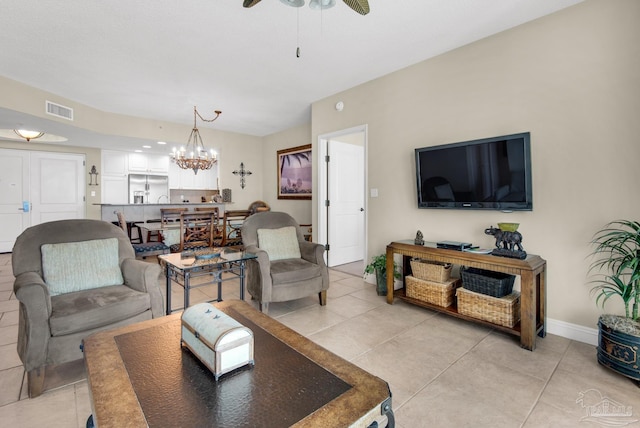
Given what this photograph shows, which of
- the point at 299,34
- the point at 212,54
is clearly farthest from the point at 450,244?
the point at 212,54

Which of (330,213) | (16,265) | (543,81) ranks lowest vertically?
(16,265)

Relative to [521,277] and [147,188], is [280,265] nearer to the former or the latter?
[521,277]

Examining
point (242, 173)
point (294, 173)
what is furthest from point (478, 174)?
point (242, 173)

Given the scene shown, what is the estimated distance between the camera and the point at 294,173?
249 inches

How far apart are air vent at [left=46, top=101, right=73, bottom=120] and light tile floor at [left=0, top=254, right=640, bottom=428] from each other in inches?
109

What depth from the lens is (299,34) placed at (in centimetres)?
283

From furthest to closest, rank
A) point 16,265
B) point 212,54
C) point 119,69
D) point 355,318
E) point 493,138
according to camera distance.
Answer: point 119,69 → point 212,54 → point 355,318 → point 493,138 → point 16,265

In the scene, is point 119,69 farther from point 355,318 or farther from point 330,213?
point 355,318

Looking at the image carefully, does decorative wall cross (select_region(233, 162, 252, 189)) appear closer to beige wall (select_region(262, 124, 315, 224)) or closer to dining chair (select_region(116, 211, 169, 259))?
beige wall (select_region(262, 124, 315, 224))

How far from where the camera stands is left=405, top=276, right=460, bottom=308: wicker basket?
9.59 feet

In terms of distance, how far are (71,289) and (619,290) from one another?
4.02 metres

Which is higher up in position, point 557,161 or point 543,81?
point 543,81

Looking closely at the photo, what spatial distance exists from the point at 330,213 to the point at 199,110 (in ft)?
9.47

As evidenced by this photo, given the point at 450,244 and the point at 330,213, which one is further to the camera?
the point at 330,213
